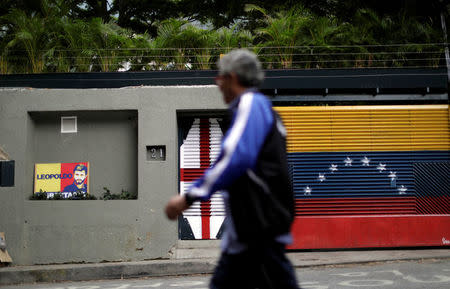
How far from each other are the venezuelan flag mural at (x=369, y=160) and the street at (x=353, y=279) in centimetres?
193

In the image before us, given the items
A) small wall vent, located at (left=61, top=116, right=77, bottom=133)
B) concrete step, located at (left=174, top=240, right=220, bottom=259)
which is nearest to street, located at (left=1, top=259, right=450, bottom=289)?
concrete step, located at (left=174, top=240, right=220, bottom=259)

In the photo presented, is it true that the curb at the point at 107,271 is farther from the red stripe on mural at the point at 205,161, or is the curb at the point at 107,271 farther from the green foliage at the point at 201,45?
the green foliage at the point at 201,45

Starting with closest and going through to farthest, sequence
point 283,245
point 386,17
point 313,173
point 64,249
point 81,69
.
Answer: point 283,245 < point 64,249 < point 313,173 < point 81,69 < point 386,17

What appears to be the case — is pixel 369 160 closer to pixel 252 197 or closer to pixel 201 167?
pixel 201 167

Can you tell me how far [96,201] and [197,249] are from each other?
2.43 m

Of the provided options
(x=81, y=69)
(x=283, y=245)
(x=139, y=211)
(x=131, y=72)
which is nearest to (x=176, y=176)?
(x=139, y=211)

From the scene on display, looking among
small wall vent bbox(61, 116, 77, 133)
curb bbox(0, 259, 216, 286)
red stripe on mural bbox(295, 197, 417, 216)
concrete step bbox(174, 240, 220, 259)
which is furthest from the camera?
small wall vent bbox(61, 116, 77, 133)

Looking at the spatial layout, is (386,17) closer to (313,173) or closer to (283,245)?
(313,173)

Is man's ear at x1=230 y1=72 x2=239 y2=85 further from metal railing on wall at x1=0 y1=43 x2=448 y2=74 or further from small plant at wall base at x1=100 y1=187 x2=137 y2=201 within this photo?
metal railing on wall at x1=0 y1=43 x2=448 y2=74

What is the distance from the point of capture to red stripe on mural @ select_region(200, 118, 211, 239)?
11812mm

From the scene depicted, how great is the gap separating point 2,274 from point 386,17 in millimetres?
11036

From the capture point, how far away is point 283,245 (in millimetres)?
2867

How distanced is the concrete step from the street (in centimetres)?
112

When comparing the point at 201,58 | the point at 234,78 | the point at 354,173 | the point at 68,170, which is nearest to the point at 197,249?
the point at 68,170
